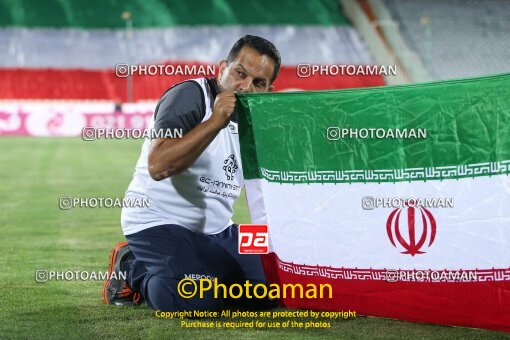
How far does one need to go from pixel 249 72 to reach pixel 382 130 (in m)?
0.83

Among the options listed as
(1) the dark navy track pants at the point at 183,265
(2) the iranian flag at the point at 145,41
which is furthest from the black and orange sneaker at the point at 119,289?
(2) the iranian flag at the point at 145,41

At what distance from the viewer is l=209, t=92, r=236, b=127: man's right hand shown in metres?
4.66

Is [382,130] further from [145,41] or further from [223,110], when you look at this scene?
[145,41]

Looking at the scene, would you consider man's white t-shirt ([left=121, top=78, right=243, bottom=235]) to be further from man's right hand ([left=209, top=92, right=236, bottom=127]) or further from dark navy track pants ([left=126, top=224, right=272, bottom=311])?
man's right hand ([left=209, top=92, right=236, bottom=127])

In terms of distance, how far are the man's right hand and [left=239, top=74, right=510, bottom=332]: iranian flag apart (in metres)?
0.16

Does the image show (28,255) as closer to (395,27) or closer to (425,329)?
(425,329)

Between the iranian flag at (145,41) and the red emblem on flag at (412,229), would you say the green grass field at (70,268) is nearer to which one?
the red emblem on flag at (412,229)

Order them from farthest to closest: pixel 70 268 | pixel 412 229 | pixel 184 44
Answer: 1. pixel 184 44
2. pixel 70 268
3. pixel 412 229

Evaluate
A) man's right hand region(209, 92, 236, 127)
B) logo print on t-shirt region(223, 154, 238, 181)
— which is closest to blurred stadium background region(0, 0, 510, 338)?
logo print on t-shirt region(223, 154, 238, 181)

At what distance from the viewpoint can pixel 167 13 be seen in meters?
37.2

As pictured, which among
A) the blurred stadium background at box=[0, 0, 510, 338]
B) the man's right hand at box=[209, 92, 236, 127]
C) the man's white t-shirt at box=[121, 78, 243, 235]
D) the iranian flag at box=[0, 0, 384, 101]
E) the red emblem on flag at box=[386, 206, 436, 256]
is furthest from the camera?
the iranian flag at box=[0, 0, 384, 101]

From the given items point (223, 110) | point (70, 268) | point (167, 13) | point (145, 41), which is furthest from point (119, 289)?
point (167, 13)

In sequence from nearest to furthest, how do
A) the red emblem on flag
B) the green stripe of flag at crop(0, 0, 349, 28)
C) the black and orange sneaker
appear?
the red emblem on flag, the black and orange sneaker, the green stripe of flag at crop(0, 0, 349, 28)

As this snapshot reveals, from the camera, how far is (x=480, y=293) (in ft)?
14.4
